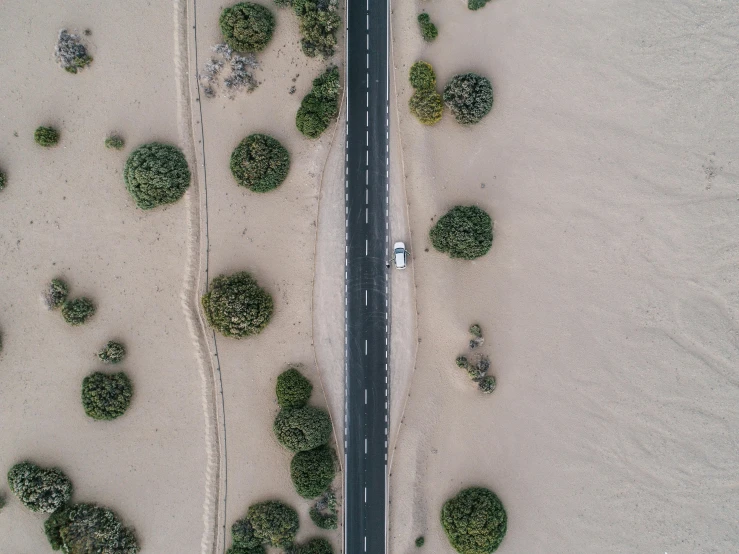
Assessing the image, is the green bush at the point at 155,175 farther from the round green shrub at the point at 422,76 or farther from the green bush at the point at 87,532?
Answer: the green bush at the point at 87,532

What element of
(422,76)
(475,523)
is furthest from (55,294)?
(475,523)

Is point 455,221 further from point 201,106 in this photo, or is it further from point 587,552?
point 587,552

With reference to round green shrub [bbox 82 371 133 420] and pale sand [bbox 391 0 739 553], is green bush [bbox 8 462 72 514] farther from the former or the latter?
pale sand [bbox 391 0 739 553]

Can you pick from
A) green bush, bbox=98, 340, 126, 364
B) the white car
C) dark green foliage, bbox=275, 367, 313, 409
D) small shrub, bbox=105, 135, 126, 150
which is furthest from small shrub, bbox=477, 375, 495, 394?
small shrub, bbox=105, 135, 126, 150

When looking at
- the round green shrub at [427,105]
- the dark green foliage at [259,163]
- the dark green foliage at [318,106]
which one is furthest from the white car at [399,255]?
the dark green foliage at [318,106]

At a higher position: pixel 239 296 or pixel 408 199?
pixel 408 199

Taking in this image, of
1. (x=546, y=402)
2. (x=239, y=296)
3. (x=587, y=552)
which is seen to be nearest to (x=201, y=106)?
(x=239, y=296)

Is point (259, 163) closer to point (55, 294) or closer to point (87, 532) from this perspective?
point (55, 294)
